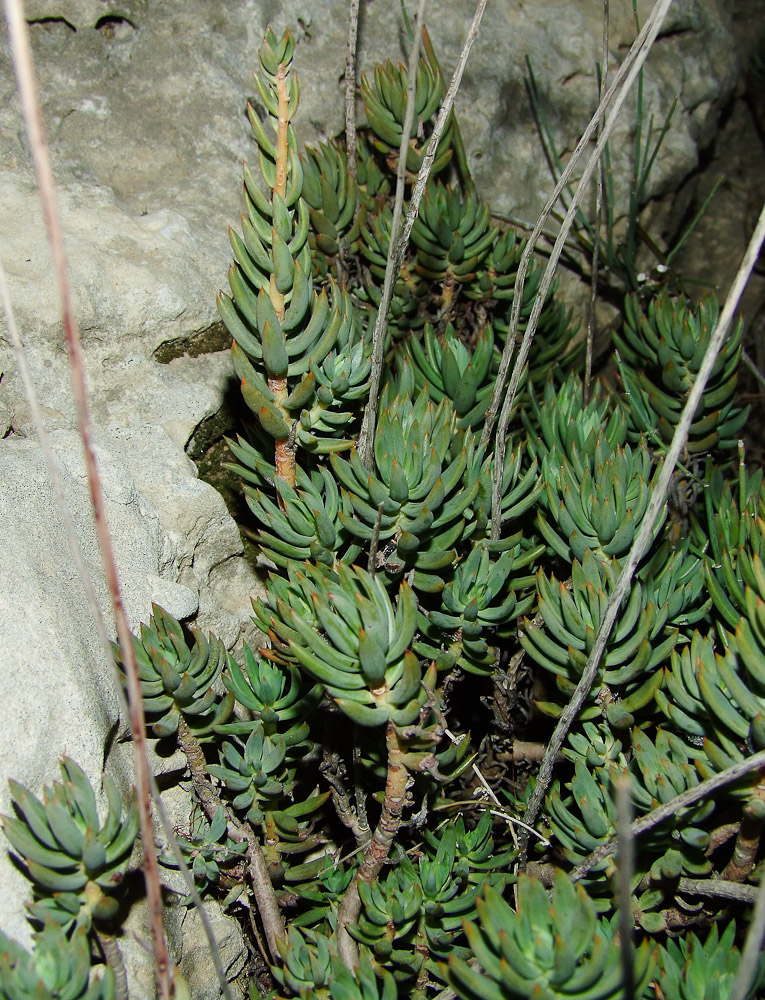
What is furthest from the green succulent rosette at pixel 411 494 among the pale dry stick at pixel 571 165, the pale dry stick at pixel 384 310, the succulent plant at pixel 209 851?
the succulent plant at pixel 209 851

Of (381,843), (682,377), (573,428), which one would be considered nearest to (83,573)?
(381,843)

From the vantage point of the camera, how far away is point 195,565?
1.71 metres

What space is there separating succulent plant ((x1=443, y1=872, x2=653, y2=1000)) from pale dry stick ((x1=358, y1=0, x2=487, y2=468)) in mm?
723

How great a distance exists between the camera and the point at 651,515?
1.14 m

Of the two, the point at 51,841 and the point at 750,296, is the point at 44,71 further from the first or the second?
the point at 750,296

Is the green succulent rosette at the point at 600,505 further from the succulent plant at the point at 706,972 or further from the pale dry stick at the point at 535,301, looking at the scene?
the succulent plant at the point at 706,972

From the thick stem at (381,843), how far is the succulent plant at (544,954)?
0.20 meters

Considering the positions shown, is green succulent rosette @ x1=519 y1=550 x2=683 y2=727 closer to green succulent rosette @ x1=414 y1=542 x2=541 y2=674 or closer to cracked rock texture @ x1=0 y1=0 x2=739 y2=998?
green succulent rosette @ x1=414 y1=542 x2=541 y2=674

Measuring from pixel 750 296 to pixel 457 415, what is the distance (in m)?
1.84

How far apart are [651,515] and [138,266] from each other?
1.16m

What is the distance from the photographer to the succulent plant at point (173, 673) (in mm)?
1354

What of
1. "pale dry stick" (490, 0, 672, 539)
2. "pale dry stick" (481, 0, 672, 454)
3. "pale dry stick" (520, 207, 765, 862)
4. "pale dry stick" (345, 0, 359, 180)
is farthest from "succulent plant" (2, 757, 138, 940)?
"pale dry stick" (345, 0, 359, 180)

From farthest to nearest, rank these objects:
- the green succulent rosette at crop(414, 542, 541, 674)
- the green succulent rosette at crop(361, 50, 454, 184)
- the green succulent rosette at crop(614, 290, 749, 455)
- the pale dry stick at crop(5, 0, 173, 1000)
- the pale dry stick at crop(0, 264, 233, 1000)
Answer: the green succulent rosette at crop(361, 50, 454, 184) → the green succulent rosette at crop(614, 290, 749, 455) → the green succulent rosette at crop(414, 542, 541, 674) → the pale dry stick at crop(0, 264, 233, 1000) → the pale dry stick at crop(5, 0, 173, 1000)

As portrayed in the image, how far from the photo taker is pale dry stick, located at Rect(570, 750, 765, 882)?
43.3 inches
